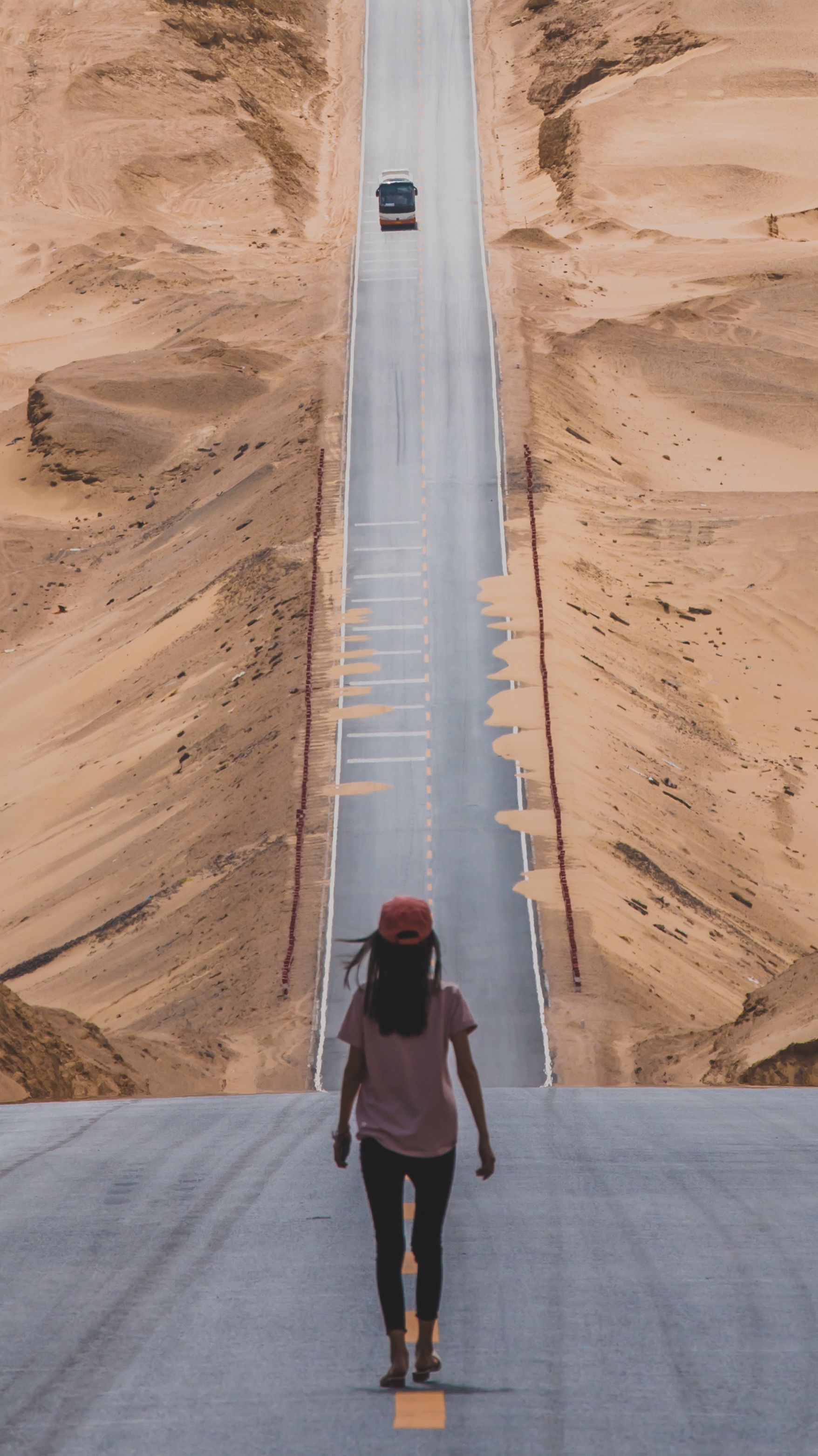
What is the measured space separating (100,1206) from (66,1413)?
2750 millimetres

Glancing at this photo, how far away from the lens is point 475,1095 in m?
6.96

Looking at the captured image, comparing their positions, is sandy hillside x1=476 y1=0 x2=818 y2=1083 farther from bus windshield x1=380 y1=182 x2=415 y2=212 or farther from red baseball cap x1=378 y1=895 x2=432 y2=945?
red baseball cap x1=378 y1=895 x2=432 y2=945

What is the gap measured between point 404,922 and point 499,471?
34.8 meters

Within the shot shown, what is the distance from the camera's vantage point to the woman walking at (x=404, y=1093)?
666cm

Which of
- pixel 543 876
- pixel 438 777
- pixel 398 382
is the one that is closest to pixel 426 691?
pixel 438 777

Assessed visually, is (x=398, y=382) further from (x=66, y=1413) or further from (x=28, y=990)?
(x=66, y=1413)

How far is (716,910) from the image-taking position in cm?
2667

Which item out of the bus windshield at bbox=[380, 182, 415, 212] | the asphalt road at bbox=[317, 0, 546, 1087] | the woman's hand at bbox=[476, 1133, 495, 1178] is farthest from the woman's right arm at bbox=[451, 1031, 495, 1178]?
the bus windshield at bbox=[380, 182, 415, 212]

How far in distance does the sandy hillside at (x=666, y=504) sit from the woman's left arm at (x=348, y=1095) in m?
11.4

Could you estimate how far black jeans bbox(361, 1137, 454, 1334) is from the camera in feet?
22.1

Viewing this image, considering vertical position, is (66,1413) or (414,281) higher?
(414,281)

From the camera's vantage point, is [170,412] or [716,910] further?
[170,412]

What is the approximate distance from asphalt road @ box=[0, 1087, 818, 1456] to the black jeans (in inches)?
22.1

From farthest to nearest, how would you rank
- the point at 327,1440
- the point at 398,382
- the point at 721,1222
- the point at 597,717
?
the point at 398,382
the point at 597,717
the point at 721,1222
the point at 327,1440
